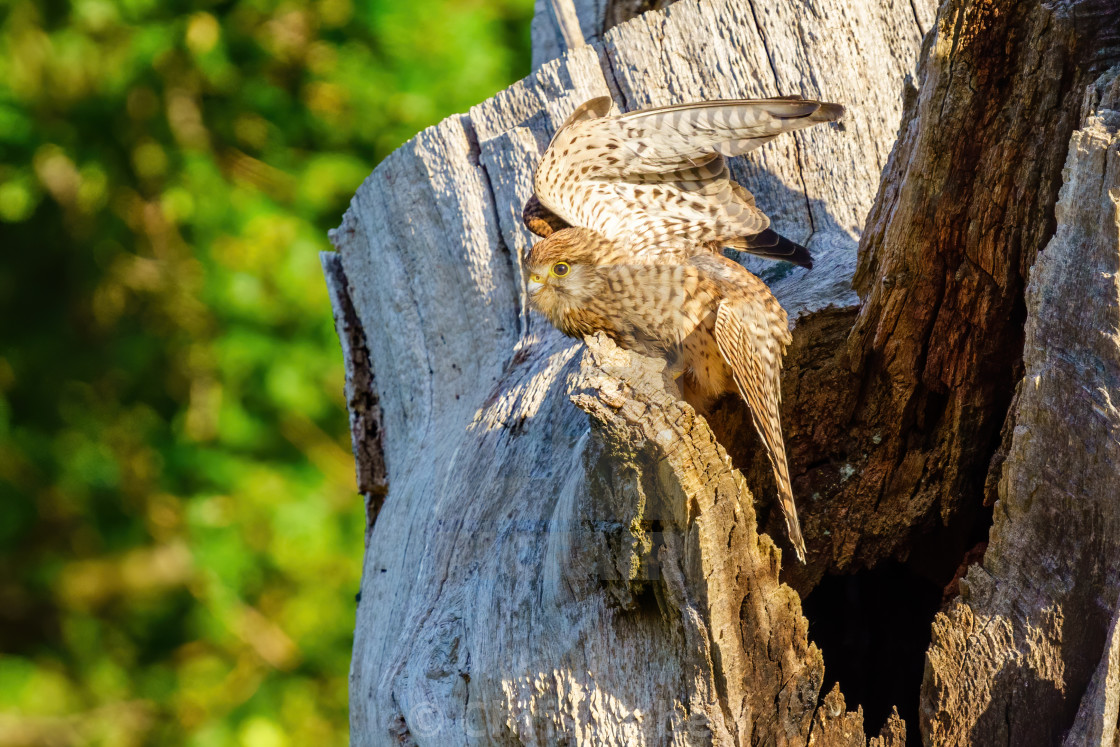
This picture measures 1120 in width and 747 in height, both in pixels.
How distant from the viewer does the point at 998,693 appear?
124 cm

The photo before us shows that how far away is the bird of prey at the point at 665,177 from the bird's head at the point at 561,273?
0.12 meters

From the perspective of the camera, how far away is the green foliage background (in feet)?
11.9

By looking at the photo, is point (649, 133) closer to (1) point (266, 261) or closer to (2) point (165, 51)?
(1) point (266, 261)

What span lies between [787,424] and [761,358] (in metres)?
0.21

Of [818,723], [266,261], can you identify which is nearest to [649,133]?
[818,723]

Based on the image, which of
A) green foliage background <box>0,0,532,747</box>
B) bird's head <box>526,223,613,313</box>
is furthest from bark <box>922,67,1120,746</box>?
green foliage background <box>0,0,532,747</box>

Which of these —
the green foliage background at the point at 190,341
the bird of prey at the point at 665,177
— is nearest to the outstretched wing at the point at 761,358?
the bird of prey at the point at 665,177

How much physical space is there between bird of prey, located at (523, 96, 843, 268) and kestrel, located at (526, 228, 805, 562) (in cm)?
11

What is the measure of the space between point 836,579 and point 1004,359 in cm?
59

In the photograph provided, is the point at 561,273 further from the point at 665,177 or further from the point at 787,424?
the point at 787,424

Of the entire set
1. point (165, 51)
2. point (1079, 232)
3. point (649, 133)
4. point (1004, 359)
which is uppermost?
point (165, 51)

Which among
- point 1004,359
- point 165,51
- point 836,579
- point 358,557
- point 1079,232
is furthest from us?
point 358,557

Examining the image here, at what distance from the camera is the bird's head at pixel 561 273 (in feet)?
6.65

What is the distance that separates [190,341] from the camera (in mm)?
3787
